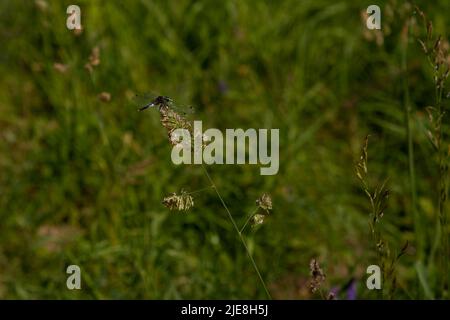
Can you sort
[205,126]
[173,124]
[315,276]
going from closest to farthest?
[173,124]
[315,276]
[205,126]

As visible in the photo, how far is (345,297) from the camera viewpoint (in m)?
2.04

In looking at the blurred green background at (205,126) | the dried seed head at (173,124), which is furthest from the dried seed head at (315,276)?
the blurred green background at (205,126)

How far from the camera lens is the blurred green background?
230 cm

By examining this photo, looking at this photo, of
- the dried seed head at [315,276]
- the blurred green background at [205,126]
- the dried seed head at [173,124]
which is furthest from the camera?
the blurred green background at [205,126]

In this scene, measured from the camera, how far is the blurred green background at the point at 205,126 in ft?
7.56

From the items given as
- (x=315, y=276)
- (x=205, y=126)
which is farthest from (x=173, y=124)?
(x=205, y=126)

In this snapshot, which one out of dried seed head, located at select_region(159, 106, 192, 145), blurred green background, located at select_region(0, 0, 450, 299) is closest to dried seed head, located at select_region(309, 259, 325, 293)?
dried seed head, located at select_region(159, 106, 192, 145)

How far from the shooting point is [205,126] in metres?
2.73

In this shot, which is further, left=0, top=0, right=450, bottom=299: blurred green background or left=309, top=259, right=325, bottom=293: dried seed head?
left=0, top=0, right=450, bottom=299: blurred green background

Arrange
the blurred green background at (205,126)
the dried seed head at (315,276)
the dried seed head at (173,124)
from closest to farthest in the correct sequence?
1. the dried seed head at (173,124)
2. the dried seed head at (315,276)
3. the blurred green background at (205,126)

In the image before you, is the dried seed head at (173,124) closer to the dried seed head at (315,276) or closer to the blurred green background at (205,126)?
the dried seed head at (315,276)

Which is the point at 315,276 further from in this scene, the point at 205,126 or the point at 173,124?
the point at 205,126

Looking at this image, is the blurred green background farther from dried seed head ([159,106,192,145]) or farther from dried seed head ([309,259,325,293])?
dried seed head ([159,106,192,145])

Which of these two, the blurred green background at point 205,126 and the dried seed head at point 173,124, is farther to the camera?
the blurred green background at point 205,126
